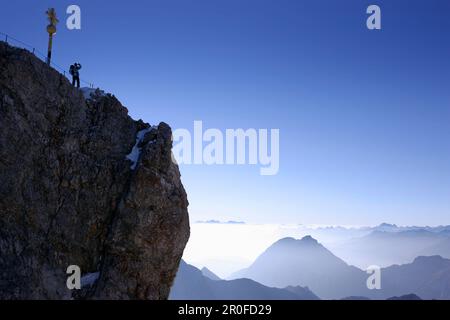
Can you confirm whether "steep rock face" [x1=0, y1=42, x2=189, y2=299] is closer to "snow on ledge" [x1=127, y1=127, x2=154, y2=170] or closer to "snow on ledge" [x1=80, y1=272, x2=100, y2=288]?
"snow on ledge" [x1=127, y1=127, x2=154, y2=170]

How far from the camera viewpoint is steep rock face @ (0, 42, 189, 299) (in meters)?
36.4

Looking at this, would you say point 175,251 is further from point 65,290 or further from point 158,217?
point 65,290

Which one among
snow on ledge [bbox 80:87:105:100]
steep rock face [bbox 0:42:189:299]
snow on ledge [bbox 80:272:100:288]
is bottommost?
snow on ledge [bbox 80:272:100:288]

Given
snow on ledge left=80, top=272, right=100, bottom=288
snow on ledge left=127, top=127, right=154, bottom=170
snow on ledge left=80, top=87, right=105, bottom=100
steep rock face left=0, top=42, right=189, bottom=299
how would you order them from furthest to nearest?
Result: snow on ledge left=127, top=127, right=154, bottom=170
snow on ledge left=80, top=87, right=105, bottom=100
snow on ledge left=80, top=272, right=100, bottom=288
steep rock face left=0, top=42, right=189, bottom=299

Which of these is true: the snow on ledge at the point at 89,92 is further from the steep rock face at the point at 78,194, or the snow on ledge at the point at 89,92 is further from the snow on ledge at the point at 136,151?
the snow on ledge at the point at 136,151

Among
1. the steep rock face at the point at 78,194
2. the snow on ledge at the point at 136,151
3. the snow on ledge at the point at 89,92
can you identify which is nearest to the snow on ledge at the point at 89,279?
the steep rock face at the point at 78,194

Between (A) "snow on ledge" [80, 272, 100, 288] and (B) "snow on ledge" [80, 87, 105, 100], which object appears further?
(B) "snow on ledge" [80, 87, 105, 100]

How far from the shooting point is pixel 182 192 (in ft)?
160

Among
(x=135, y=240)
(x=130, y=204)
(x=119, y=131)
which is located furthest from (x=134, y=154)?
(x=135, y=240)

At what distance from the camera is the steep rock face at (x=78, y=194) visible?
36375mm

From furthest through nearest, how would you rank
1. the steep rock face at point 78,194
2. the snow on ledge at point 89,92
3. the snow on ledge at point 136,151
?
the snow on ledge at point 136,151 → the snow on ledge at point 89,92 → the steep rock face at point 78,194

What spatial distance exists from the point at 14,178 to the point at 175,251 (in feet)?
64.2

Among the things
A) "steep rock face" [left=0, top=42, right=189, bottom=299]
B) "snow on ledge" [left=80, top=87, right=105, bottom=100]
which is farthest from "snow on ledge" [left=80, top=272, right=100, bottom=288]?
"snow on ledge" [left=80, top=87, right=105, bottom=100]

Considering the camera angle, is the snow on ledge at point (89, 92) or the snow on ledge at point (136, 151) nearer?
the snow on ledge at point (89, 92)
